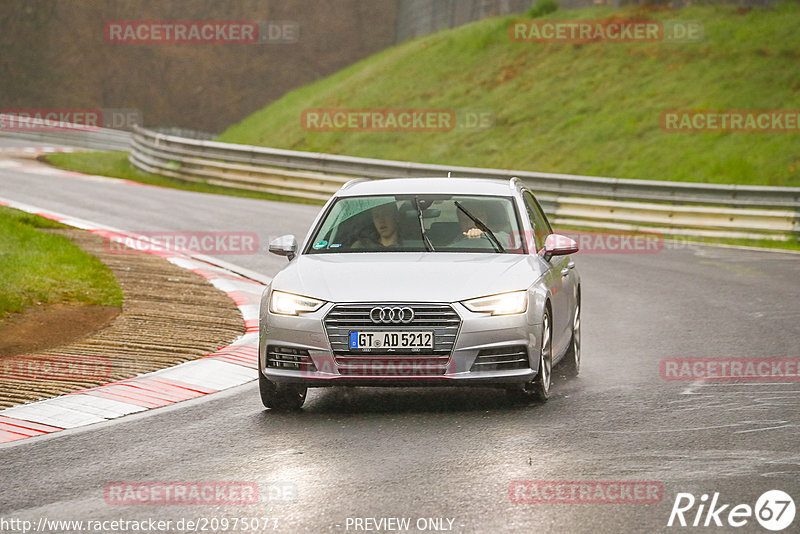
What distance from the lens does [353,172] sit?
1052 inches

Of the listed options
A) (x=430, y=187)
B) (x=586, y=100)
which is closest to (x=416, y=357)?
(x=430, y=187)

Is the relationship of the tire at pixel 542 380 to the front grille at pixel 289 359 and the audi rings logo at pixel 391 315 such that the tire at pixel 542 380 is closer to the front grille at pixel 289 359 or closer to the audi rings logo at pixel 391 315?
the audi rings logo at pixel 391 315

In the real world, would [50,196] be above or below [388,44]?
below

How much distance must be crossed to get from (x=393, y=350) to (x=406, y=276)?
1.88 feet

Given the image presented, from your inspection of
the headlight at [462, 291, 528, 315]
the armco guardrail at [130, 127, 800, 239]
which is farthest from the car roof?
the armco guardrail at [130, 127, 800, 239]

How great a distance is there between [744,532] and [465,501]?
1.34 m

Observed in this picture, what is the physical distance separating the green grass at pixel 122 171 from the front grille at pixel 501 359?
1916cm

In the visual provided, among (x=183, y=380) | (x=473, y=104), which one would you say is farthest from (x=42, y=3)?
(x=183, y=380)

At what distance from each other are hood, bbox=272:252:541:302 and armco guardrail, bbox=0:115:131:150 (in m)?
34.1

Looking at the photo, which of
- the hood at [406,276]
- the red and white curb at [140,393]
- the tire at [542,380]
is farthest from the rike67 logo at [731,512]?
the red and white curb at [140,393]

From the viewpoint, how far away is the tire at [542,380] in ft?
27.3

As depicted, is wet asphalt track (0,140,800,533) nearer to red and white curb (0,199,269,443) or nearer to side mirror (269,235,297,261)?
red and white curb (0,199,269,443)

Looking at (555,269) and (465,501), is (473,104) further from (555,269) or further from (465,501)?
(465,501)

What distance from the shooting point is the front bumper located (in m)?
7.88
